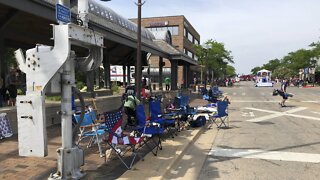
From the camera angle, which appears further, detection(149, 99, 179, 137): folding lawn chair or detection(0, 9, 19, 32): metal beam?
detection(0, 9, 19, 32): metal beam

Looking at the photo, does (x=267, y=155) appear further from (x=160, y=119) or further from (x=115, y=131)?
(x=115, y=131)

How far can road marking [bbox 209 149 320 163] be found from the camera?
798 centimetres

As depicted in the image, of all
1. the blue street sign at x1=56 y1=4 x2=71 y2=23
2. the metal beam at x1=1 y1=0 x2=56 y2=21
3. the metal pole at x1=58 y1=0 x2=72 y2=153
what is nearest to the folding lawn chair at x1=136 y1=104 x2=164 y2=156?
the metal pole at x1=58 y1=0 x2=72 y2=153

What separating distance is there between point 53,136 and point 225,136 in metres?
4.89

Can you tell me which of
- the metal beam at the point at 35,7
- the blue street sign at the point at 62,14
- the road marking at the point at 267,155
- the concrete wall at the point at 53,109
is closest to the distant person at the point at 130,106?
the road marking at the point at 267,155

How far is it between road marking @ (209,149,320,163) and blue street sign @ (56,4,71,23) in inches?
186

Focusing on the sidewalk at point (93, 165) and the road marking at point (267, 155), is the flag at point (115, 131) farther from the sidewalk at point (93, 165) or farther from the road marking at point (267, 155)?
the road marking at point (267, 155)

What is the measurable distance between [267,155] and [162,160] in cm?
254

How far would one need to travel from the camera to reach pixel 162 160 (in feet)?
24.3

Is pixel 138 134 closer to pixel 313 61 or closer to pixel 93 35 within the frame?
pixel 93 35

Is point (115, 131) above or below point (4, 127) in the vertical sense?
above

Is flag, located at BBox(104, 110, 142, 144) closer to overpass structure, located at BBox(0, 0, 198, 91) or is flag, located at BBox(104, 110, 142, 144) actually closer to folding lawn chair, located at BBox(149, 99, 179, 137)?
overpass structure, located at BBox(0, 0, 198, 91)

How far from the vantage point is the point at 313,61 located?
8875cm

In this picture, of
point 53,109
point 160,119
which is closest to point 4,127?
point 53,109
